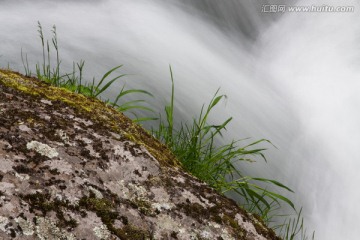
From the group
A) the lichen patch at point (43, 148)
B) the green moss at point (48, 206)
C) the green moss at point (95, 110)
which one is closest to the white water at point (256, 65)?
the green moss at point (95, 110)

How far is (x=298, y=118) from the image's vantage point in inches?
306

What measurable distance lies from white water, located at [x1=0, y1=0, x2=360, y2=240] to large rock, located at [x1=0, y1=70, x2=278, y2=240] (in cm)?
307

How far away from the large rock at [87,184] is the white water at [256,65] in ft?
10.1

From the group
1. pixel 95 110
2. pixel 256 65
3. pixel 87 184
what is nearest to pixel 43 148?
pixel 87 184

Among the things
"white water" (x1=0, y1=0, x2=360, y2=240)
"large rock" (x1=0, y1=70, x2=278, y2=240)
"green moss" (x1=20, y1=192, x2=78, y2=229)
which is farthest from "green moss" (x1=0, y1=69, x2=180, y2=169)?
"white water" (x1=0, y1=0, x2=360, y2=240)

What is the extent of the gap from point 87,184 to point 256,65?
6937mm

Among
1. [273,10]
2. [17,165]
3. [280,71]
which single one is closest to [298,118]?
[280,71]

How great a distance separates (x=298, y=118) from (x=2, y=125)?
21.8 feet

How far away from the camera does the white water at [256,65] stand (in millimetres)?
5602

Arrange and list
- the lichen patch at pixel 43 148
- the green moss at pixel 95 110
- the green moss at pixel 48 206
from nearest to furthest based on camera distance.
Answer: the green moss at pixel 48 206 < the lichen patch at pixel 43 148 < the green moss at pixel 95 110

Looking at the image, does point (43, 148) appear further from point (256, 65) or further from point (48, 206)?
point (256, 65)

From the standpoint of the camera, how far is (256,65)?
26.9 feet

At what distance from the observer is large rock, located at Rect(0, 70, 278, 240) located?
4.41ft

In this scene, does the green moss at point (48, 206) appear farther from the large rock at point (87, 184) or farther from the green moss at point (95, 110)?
the green moss at point (95, 110)
